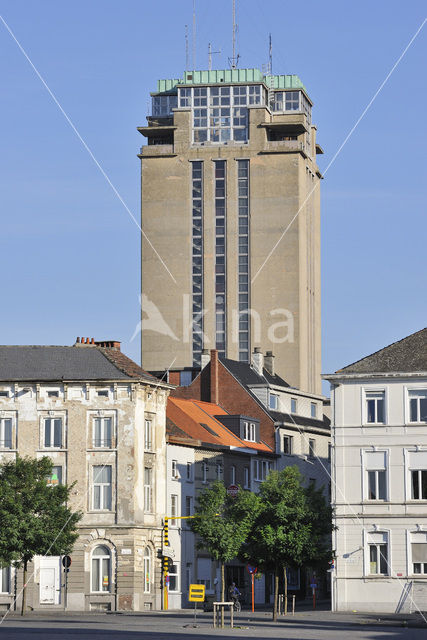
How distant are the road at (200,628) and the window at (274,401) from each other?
39653mm

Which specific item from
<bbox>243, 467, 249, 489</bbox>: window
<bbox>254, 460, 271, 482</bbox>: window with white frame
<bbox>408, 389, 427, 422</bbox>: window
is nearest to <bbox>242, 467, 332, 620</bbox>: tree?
<bbox>408, 389, 427, 422</bbox>: window

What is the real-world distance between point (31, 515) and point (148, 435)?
10369 mm

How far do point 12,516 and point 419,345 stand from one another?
23080 mm

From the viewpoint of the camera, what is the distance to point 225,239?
18100cm

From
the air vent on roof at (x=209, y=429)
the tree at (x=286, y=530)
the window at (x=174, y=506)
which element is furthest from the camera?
the air vent on roof at (x=209, y=429)

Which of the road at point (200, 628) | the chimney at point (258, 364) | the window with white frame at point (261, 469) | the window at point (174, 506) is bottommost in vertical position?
the road at point (200, 628)

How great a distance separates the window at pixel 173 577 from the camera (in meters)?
81.4

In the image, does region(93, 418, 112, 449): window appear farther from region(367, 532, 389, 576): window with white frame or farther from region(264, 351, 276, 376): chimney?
region(264, 351, 276, 376): chimney

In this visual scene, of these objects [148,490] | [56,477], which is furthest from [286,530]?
[56,477]

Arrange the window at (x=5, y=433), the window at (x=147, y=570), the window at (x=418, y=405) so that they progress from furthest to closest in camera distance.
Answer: the window at (x=5, y=433) < the window at (x=147, y=570) < the window at (x=418, y=405)

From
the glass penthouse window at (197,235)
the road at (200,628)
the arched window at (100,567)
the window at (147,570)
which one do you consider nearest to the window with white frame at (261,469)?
the window at (147,570)

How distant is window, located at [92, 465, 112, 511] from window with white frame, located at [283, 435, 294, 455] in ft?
95.5

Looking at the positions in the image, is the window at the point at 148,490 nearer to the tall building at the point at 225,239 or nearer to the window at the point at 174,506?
the window at the point at 174,506

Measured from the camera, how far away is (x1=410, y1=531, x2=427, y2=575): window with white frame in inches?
2704
